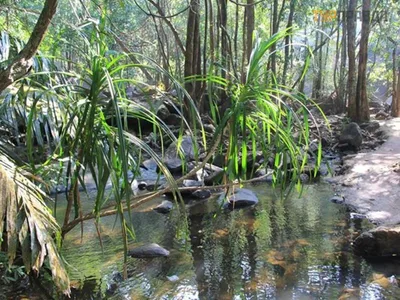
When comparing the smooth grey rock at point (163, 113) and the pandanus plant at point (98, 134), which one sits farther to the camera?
the smooth grey rock at point (163, 113)

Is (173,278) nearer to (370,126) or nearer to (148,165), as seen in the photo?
(148,165)

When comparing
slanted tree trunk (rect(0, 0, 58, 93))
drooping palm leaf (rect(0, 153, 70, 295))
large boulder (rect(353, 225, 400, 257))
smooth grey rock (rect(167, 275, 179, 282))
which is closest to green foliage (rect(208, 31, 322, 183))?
slanted tree trunk (rect(0, 0, 58, 93))

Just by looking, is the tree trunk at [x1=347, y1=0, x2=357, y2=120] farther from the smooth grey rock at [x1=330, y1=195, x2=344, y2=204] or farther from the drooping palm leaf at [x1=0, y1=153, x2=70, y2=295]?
the drooping palm leaf at [x1=0, y1=153, x2=70, y2=295]

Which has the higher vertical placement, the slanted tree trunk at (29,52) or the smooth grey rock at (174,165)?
the slanted tree trunk at (29,52)

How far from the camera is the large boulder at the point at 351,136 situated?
34.8ft

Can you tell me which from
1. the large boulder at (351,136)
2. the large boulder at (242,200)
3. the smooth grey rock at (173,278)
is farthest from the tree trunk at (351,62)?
the smooth grey rock at (173,278)

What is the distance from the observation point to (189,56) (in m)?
→ 10.8

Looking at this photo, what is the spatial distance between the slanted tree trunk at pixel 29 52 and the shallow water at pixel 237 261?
143 cm

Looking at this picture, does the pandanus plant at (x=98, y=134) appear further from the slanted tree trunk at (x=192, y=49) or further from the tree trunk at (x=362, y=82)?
the tree trunk at (x=362, y=82)

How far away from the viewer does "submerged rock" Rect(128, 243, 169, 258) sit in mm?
4284

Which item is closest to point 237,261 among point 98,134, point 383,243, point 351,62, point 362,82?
point 383,243

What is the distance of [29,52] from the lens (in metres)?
1.96

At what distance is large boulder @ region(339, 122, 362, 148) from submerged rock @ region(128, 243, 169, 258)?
7.37 meters

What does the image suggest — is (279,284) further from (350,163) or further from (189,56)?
(189,56)
